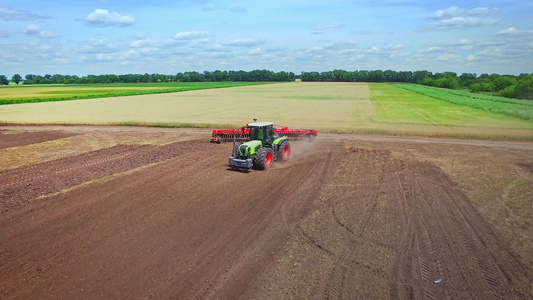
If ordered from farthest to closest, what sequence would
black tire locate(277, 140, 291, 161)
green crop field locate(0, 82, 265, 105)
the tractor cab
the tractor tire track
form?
1. green crop field locate(0, 82, 265, 105)
2. black tire locate(277, 140, 291, 161)
3. the tractor cab
4. the tractor tire track

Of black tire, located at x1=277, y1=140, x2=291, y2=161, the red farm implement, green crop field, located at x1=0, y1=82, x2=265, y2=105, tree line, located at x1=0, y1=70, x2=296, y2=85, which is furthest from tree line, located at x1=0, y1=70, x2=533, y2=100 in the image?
black tire, located at x1=277, y1=140, x2=291, y2=161

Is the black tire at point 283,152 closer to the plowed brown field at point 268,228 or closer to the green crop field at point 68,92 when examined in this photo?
the plowed brown field at point 268,228

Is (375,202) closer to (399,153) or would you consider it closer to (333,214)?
(333,214)

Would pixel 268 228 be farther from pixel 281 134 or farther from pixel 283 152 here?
pixel 281 134

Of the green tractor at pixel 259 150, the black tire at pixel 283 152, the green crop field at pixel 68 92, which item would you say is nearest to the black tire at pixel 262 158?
the green tractor at pixel 259 150

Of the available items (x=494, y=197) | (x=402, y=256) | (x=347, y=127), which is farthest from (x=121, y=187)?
(x=347, y=127)

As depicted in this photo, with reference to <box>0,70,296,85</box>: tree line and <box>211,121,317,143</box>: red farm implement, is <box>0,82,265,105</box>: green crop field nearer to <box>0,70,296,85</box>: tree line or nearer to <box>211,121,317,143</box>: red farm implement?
<box>211,121,317,143</box>: red farm implement

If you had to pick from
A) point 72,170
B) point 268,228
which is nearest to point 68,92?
point 72,170
